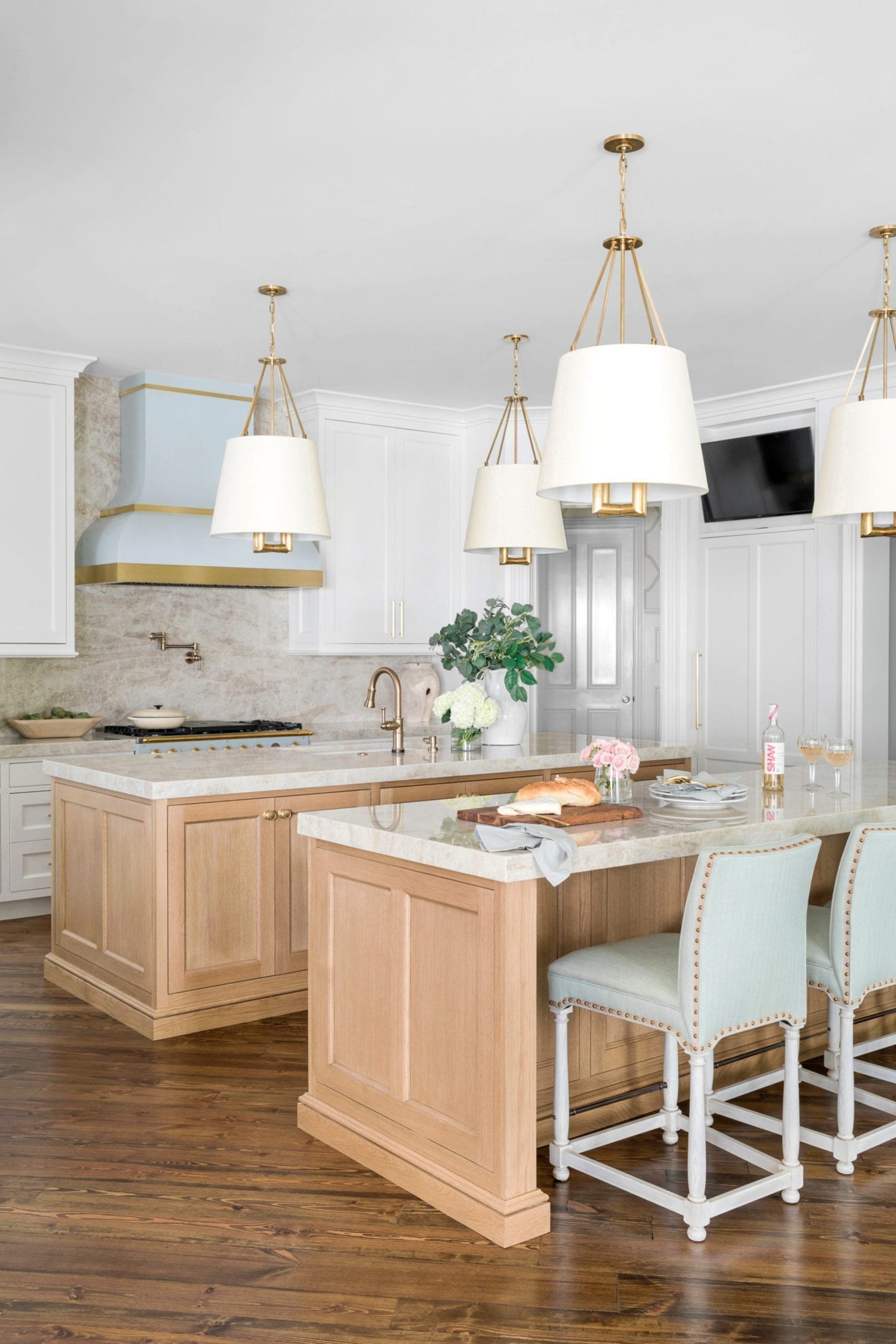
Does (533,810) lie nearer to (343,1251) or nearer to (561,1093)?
(561,1093)

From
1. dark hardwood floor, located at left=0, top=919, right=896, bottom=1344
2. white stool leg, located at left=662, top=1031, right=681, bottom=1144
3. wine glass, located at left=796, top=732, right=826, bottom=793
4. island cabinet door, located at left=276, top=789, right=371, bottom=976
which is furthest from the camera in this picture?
island cabinet door, located at left=276, top=789, right=371, bottom=976

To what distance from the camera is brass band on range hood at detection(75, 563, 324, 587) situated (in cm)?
562

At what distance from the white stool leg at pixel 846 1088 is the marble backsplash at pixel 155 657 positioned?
4254 millimetres

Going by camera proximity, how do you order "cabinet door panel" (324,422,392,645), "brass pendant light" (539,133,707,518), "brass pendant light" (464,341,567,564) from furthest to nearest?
1. "cabinet door panel" (324,422,392,645)
2. "brass pendant light" (464,341,567,564)
3. "brass pendant light" (539,133,707,518)

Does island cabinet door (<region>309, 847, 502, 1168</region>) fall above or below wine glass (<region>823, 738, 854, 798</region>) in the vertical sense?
below

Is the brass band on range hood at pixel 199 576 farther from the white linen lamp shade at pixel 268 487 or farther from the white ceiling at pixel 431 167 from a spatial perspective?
the white linen lamp shade at pixel 268 487

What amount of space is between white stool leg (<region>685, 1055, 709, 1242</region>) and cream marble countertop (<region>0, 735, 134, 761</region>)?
3.48 metres

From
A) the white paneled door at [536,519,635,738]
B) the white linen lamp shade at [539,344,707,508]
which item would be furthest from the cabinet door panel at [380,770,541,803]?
the white paneled door at [536,519,635,738]

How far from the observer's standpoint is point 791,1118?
2666 millimetres

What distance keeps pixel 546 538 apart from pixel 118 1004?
90.7 inches

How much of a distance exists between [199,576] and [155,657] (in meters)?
0.63

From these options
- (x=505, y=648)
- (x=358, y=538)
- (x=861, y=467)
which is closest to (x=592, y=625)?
(x=358, y=538)

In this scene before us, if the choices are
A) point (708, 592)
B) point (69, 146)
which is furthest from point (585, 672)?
point (69, 146)

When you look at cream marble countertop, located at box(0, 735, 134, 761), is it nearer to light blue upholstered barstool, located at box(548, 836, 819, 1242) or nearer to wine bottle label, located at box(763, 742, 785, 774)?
wine bottle label, located at box(763, 742, 785, 774)
